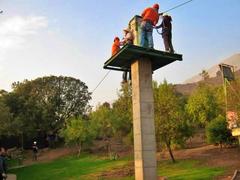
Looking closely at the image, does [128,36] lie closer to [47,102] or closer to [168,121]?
[168,121]

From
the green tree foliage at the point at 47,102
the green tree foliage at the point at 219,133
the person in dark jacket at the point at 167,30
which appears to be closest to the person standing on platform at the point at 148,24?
the person in dark jacket at the point at 167,30

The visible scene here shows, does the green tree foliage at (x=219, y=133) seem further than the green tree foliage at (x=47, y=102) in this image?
No

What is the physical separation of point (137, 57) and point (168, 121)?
1484cm

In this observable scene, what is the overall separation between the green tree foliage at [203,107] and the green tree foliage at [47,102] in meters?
25.4

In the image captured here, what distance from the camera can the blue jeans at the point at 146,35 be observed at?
13352 millimetres

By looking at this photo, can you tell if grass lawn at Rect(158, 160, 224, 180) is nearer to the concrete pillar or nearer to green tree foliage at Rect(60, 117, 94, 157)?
the concrete pillar

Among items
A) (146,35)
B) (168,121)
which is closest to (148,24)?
(146,35)

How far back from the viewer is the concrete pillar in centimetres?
1247

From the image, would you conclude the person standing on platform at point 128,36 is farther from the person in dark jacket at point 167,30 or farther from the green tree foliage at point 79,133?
the green tree foliage at point 79,133

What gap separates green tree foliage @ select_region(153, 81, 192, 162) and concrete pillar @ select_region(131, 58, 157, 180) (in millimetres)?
14603

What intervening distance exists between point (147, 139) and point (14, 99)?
166ft

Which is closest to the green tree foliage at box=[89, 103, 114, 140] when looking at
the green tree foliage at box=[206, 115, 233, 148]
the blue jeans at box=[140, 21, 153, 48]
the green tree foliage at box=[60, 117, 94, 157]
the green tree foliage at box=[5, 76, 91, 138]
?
the green tree foliage at box=[60, 117, 94, 157]

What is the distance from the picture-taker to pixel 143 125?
12609 mm

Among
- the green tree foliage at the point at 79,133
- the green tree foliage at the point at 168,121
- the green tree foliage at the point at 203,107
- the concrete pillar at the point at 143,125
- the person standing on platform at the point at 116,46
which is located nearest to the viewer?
the concrete pillar at the point at 143,125
